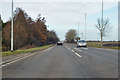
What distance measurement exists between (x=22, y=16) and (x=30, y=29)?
7.11 metres

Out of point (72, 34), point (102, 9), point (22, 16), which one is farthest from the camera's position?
point (72, 34)

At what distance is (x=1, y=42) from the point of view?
43562 mm

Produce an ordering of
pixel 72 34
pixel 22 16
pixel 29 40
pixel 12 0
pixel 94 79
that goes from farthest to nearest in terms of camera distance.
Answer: pixel 72 34 → pixel 29 40 → pixel 22 16 → pixel 12 0 → pixel 94 79

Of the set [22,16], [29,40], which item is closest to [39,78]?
[22,16]

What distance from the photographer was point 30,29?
53.5m

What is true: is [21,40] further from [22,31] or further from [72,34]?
[72,34]

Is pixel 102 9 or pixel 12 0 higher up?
pixel 102 9

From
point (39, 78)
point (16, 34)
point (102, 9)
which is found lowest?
point (39, 78)

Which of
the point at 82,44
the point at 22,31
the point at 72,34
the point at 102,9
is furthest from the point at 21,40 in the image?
the point at 72,34

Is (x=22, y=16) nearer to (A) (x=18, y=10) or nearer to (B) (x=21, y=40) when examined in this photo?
(A) (x=18, y=10)

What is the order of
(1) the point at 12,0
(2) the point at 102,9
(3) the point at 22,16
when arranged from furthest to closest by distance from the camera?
1. (3) the point at 22,16
2. (2) the point at 102,9
3. (1) the point at 12,0

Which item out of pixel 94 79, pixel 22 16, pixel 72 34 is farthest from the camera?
pixel 72 34

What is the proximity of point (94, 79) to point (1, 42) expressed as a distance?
41.4 metres

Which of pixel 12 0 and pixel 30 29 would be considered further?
pixel 30 29
